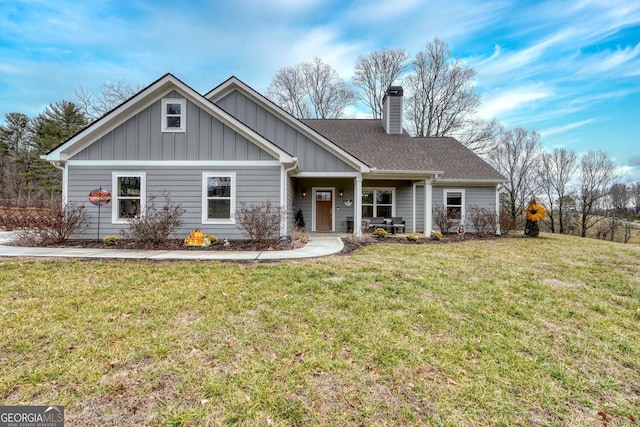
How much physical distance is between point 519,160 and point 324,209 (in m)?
23.1

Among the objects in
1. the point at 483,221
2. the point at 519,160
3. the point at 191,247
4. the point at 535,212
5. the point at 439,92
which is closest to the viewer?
the point at 191,247

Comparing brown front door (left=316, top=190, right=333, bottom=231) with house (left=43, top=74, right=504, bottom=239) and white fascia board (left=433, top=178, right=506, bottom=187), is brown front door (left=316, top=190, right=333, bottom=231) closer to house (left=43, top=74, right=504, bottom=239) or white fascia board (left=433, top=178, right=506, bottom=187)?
house (left=43, top=74, right=504, bottom=239)

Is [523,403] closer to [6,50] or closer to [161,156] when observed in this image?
[161,156]

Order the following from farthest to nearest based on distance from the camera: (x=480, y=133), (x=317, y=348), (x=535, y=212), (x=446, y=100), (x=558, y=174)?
(x=558, y=174) < (x=446, y=100) < (x=480, y=133) < (x=535, y=212) < (x=317, y=348)

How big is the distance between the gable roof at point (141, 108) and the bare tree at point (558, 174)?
2862 centimetres

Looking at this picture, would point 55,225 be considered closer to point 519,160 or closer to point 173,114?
point 173,114

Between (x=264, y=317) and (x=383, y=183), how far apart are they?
1099cm

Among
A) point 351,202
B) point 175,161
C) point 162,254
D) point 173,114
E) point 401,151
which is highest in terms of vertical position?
point 173,114

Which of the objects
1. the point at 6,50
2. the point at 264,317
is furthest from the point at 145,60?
the point at 264,317

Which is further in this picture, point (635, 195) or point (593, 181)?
point (593, 181)

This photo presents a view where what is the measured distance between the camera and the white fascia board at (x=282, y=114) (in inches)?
412

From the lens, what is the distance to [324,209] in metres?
13.2

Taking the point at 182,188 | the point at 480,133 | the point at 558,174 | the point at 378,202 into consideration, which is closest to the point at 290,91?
the point at 378,202

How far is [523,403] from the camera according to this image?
214 cm
